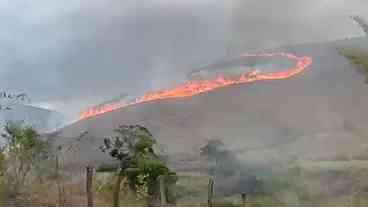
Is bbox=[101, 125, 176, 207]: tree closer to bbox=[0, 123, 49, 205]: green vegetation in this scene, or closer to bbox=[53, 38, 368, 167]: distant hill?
bbox=[0, 123, 49, 205]: green vegetation

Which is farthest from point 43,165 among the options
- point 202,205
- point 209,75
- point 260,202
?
point 209,75

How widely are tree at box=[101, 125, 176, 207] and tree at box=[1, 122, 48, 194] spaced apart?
2.06 m

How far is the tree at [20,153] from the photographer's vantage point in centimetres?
1775

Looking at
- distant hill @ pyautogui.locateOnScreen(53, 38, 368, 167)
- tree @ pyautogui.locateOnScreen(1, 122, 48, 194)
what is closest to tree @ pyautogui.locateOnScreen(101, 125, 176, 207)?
tree @ pyautogui.locateOnScreen(1, 122, 48, 194)

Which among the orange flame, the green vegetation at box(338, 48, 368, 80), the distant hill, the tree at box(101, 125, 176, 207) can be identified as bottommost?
the tree at box(101, 125, 176, 207)

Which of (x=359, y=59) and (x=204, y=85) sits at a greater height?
(x=204, y=85)

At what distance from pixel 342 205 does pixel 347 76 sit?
9252 centimetres

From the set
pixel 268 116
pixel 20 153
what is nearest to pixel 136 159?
pixel 20 153

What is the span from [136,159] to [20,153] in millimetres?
3490

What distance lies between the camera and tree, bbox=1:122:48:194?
1775cm

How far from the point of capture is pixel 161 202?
18453 millimetres

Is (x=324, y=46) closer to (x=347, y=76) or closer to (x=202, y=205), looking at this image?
(x=347, y=76)

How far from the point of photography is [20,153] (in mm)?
18266

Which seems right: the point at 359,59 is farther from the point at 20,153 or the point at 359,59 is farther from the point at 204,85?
the point at 204,85
